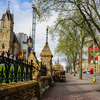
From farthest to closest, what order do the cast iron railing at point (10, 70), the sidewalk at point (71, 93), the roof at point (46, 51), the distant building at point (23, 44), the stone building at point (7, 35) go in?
the distant building at point (23, 44) → the stone building at point (7, 35) → the roof at point (46, 51) → the sidewalk at point (71, 93) → the cast iron railing at point (10, 70)

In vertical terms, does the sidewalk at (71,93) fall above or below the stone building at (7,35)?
below

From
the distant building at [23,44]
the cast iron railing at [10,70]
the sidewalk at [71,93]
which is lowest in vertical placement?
the sidewalk at [71,93]

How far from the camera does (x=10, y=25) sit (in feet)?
186

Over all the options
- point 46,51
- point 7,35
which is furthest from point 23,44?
point 46,51

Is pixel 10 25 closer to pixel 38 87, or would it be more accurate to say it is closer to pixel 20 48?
pixel 20 48

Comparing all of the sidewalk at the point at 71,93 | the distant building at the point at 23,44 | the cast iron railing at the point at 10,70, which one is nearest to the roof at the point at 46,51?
the sidewalk at the point at 71,93

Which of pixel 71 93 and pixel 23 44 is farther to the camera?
pixel 23 44

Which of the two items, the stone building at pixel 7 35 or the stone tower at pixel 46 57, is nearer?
the stone tower at pixel 46 57

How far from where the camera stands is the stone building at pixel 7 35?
53.4 meters

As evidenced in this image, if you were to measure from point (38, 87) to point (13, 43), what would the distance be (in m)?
52.5

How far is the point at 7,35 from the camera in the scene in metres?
54.6

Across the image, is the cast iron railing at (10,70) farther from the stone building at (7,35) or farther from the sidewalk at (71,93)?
the stone building at (7,35)

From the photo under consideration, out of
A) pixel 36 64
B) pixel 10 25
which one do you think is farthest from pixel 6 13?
pixel 36 64

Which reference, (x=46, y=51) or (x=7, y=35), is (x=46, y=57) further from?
(x=7, y=35)
